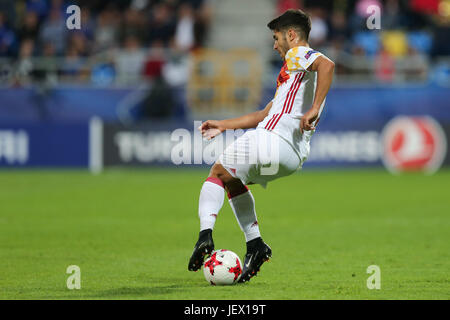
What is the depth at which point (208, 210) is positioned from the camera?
636 cm

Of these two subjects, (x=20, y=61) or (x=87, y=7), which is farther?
(x=87, y=7)

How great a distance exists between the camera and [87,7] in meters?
23.6

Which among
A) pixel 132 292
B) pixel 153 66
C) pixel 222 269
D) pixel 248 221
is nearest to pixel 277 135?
pixel 248 221

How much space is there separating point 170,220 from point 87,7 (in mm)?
13775

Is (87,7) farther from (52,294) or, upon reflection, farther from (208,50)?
(52,294)

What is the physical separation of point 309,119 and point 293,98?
42cm

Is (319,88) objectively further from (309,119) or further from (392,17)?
(392,17)

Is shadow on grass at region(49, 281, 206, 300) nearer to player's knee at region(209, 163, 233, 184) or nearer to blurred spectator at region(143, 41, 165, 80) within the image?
player's knee at region(209, 163, 233, 184)

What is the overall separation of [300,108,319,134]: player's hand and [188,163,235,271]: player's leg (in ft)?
2.49

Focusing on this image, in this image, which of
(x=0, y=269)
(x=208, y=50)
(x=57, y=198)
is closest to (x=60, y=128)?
(x=208, y=50)

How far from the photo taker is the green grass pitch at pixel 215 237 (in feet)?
20.3

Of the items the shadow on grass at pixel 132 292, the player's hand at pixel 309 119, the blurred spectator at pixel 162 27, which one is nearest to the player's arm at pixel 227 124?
the player's hand at pixel 309 119

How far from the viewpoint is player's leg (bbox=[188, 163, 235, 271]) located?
20.3 feet

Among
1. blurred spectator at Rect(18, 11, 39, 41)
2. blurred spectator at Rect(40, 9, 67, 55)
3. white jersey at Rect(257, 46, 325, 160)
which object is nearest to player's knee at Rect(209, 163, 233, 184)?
white jersey at Rect(257, 46, 325, 160)
